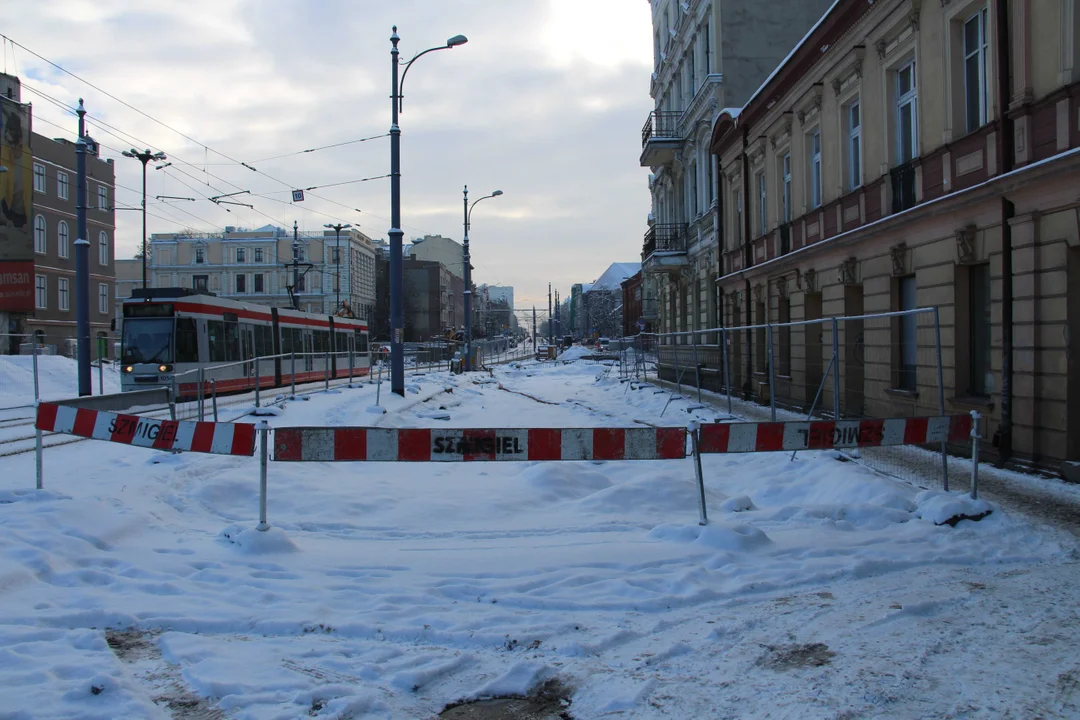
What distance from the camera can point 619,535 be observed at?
6.60 meters

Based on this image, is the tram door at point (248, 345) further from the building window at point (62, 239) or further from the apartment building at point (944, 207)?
the building window at point (62, 239)

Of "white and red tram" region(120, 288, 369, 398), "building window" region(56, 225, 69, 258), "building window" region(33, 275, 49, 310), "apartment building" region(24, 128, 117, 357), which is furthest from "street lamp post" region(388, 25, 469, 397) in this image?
"building window" region(56, 225, 69, 258)

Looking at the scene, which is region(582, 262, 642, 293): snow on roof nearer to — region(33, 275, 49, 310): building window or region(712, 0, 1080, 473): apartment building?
region(33, 275, 49, 310): building window

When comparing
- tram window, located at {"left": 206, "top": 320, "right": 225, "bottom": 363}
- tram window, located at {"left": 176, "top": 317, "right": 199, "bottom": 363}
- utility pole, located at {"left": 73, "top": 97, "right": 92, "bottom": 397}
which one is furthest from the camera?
tram window, located at {"left": 206, "top": 320, "right": 225, "bottom": 363}

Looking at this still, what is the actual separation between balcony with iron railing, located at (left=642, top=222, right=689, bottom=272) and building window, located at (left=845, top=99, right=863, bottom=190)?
47.7ft

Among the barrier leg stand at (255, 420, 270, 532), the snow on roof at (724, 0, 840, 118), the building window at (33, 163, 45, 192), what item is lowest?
the barrier leg stand at (255, 420, 270, 532)

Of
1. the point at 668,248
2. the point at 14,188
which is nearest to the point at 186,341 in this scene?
the point at 668,248

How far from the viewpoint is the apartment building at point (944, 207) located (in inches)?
349

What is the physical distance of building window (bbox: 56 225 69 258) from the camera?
160 ft

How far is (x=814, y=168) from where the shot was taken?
17.4 m

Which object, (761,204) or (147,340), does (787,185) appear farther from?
(147,340)

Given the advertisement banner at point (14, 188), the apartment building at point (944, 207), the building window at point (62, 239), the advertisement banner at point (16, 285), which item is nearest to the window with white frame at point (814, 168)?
the apartment building at point (944, 207)

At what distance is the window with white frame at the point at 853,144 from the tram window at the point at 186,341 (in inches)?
645

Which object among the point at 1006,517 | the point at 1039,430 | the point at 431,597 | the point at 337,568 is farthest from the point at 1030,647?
the point at 1039,430
